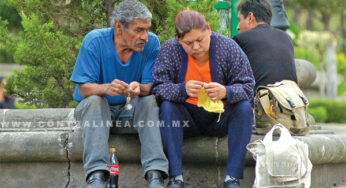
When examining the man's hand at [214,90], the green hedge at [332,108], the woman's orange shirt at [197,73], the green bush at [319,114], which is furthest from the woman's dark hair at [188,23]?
the green hedge at [332,108]

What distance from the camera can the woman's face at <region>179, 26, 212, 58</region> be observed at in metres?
3.64

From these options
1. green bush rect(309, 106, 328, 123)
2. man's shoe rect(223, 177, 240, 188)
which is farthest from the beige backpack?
green bush rect(309, 106, 328, 123)

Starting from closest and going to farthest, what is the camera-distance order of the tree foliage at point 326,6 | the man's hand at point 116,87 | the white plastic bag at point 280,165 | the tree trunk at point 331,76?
the white plastic bag at point 280,165, the man's hand at point 116,87, the tree trunk at point 331,76, the tree foliage at point 326,6

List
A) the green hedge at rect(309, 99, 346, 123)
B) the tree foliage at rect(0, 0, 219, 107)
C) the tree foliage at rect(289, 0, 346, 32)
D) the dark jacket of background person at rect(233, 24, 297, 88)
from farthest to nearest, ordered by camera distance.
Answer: the tree foliage at rect(289, 0, 346, 32) < the green hedge at rect(309, 99, 346, 123) < the tree foliage at rect(0, 0, 219, 107) < the dark jacket of background person at rect(233, 24, 297, 88)

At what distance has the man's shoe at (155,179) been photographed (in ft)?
11.3

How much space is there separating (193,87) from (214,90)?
5.6 inches

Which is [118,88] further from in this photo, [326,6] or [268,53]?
[326,6]

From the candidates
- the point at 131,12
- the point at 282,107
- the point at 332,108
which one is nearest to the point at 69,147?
the point at 131,12

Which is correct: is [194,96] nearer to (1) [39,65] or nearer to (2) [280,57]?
(2) [280,57]

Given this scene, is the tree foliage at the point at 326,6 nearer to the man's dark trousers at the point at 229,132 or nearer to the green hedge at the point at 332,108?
the green hedge at the point at 332,108

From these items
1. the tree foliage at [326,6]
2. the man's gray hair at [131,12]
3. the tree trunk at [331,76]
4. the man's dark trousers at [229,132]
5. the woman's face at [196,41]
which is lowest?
→ the tree trunk at [331,76]

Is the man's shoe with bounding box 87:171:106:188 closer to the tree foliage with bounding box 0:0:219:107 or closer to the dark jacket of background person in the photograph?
the dark jacket of background person

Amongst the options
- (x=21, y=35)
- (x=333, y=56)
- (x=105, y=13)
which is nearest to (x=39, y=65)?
(x=21, y=35)

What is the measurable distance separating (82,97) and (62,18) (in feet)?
5.46
